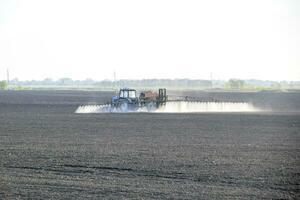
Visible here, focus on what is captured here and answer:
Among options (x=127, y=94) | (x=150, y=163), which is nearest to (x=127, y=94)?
(x=127, y=94)

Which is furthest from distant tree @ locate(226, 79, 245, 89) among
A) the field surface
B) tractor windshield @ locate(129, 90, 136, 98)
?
the field surface

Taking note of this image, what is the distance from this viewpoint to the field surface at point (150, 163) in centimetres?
1200

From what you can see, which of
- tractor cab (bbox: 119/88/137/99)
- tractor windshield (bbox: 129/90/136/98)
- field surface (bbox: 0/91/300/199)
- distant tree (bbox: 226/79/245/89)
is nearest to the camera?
field surface (bbox: 0/91/300/199)

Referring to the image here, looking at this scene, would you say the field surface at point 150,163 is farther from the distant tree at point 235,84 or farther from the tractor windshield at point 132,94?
the distant tree at point 235,84

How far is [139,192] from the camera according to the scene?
11875 mm

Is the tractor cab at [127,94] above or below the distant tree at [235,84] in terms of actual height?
above

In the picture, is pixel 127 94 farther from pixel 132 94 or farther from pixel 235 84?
pixel 235 84

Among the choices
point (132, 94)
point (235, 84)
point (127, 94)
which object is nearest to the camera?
point (127, 94)

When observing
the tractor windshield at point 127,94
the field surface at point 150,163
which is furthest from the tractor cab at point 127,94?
the field surface at point 150,163

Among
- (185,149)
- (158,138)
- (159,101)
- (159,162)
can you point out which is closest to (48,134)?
(158,138)

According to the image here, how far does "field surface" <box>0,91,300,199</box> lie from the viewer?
12000mm

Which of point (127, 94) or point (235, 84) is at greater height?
point (127, 94)

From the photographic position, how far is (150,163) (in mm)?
15570

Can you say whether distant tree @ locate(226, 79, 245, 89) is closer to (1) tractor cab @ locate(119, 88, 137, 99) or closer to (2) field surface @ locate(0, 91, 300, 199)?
(1) tractor cab @ locate(119, 88, 137, 99)
